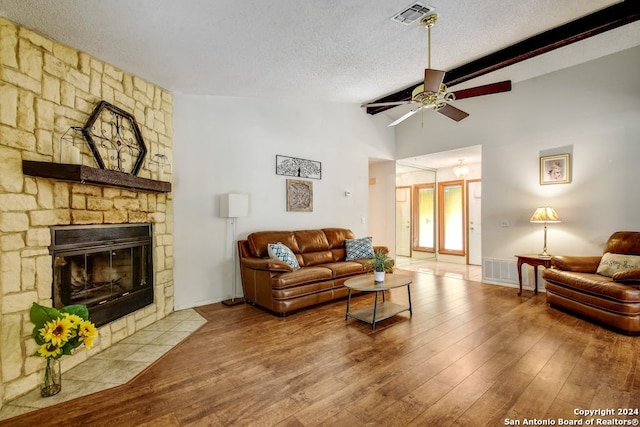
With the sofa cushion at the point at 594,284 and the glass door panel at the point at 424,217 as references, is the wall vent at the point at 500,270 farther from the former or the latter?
the glass door panel at the point at 424,217

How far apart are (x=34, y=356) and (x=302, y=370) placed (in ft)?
6.40

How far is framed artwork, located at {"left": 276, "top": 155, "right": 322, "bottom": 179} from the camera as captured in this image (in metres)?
4.87

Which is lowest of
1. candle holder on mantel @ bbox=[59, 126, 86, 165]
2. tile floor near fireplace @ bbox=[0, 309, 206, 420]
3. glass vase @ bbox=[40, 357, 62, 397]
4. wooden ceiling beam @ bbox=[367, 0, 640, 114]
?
tile floor near fireplace @ bbox=[0, 309, 206, 420]

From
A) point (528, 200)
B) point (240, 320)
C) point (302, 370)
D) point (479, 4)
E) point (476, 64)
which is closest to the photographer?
point (302, 370)

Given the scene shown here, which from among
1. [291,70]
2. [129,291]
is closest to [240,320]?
[129,291]

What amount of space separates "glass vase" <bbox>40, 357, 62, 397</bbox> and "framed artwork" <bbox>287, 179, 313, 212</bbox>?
3354 mm

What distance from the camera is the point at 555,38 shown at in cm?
346

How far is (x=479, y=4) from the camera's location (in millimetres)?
2783

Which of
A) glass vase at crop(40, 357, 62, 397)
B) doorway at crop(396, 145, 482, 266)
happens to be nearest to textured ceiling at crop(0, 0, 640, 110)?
glass vase at crop(40, 357, 62, 397)

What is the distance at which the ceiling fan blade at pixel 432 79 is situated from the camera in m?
2.67

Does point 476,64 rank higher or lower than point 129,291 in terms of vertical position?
higher

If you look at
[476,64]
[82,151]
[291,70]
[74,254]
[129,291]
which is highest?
[476,64]

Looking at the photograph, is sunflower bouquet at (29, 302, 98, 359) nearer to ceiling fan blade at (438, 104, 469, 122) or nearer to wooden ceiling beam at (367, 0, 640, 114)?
ceiling fan blade at (438, 104, 469, 122)

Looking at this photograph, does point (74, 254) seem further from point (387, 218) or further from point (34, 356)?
point (387, 218)
